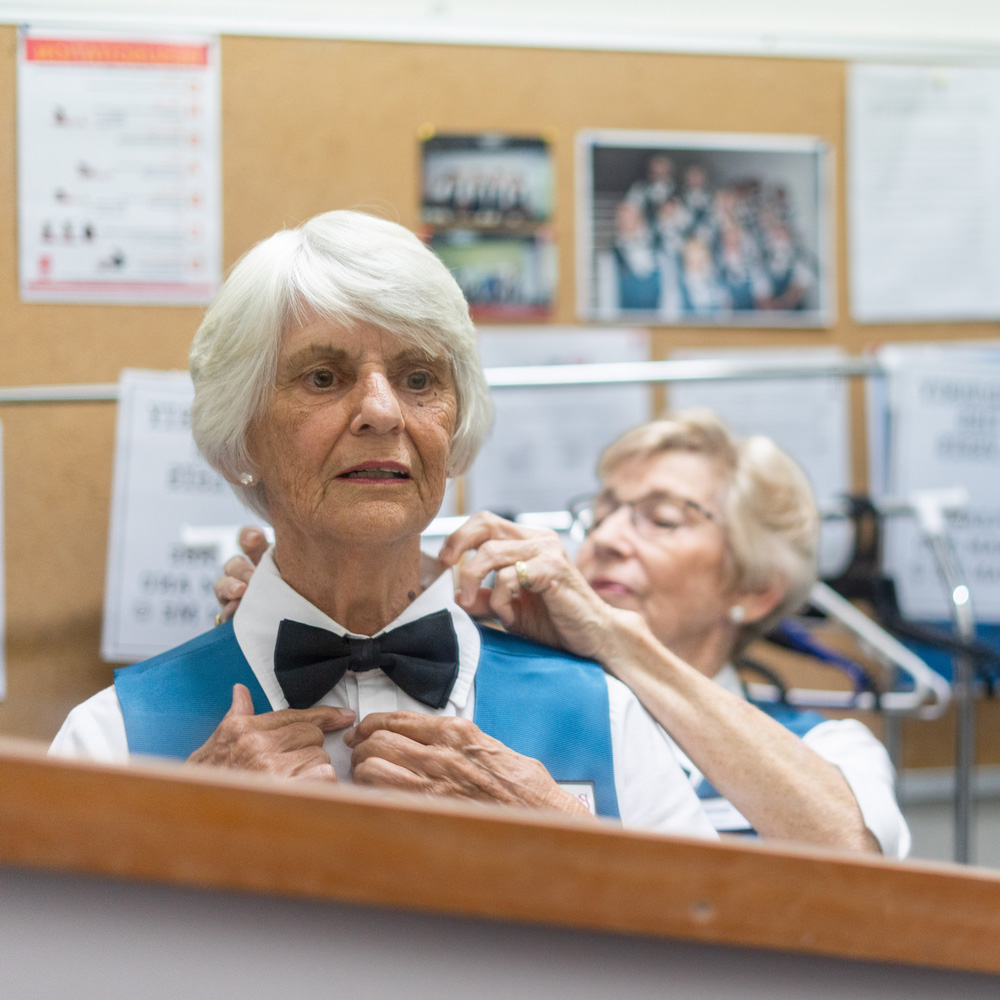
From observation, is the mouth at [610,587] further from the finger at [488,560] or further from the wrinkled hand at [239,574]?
the wrinkled hand at [239,574]

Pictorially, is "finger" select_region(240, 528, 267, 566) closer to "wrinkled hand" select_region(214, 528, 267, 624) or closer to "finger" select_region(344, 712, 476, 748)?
"wrinkled hand" select_region(214, 528, 267, 624)

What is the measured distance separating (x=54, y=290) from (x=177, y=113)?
347 mm

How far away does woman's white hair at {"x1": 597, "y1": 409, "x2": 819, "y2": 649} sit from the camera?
146 centimetres

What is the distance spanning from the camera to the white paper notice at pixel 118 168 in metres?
1.55

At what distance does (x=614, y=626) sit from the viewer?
3.46 ft

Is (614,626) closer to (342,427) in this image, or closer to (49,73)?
(342,427)

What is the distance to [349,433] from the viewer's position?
0.85 m

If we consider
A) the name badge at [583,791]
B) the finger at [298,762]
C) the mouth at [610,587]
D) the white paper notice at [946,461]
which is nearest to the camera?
the finger at [298,762]

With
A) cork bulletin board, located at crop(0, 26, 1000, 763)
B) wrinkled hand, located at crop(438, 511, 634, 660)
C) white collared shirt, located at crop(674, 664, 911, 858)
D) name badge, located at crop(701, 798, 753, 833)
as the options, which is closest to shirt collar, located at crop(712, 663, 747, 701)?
white collared shirt, located at crop(674, 664, 911, 858)

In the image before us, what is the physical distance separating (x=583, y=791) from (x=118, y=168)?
1249 mm

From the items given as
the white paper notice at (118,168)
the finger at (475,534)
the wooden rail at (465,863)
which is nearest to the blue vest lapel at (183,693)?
the finger at (475,534)

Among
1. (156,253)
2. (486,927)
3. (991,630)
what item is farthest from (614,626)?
(991,630)

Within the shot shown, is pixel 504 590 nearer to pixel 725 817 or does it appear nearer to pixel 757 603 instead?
pixel 725 817

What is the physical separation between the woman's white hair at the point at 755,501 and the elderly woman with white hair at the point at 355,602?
22.0 inches
